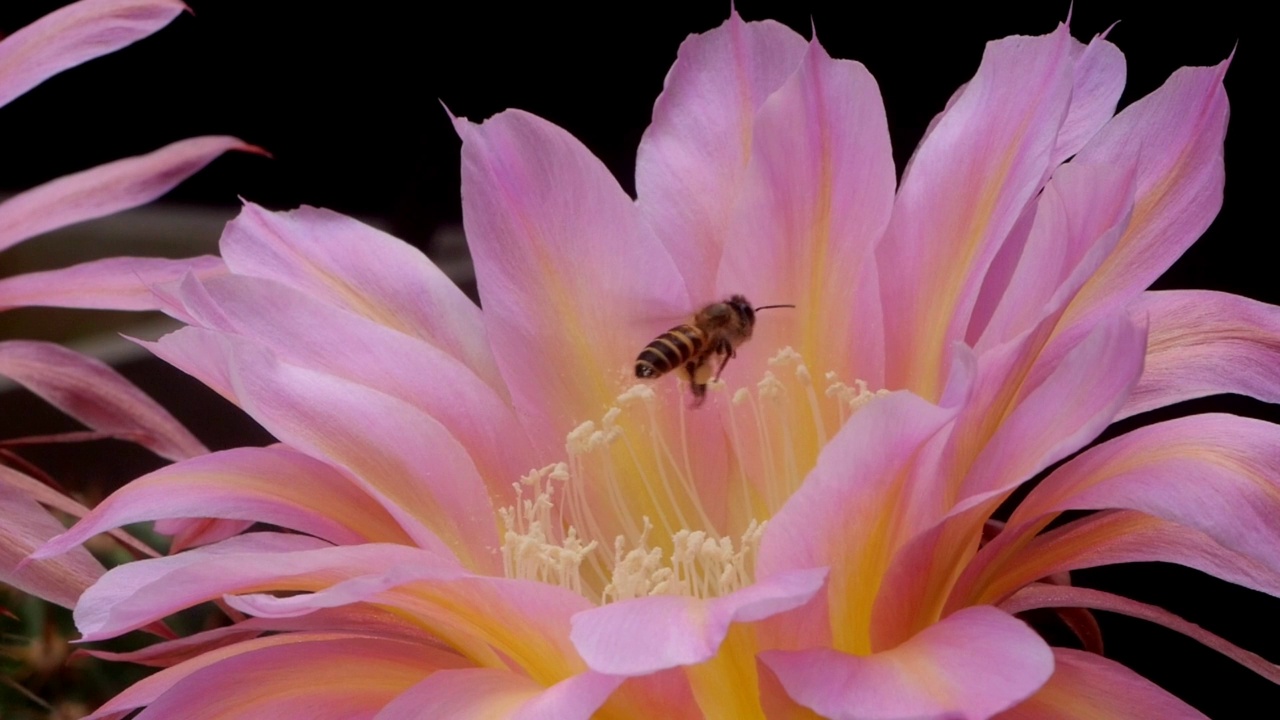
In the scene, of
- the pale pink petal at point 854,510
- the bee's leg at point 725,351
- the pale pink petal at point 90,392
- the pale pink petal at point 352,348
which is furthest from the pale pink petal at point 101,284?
the pale pink petal at point 854,510

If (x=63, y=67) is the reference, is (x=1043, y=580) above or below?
below

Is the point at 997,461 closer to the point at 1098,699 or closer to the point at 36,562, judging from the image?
the point at 1098,699

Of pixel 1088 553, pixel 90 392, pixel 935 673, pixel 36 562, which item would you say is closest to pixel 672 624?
pixel 935 673

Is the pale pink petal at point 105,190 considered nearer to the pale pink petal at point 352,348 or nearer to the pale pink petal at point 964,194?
the pale pink petal at point 352,348

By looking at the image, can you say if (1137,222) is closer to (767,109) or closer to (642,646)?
(767,109)

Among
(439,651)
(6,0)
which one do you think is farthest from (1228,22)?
(6,0)

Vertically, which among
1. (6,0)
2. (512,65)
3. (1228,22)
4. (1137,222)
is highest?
(6,0)

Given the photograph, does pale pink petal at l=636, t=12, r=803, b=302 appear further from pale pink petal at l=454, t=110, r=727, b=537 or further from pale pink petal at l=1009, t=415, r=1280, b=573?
pale pink petal at l=1009, t=415, r=1280, b=573

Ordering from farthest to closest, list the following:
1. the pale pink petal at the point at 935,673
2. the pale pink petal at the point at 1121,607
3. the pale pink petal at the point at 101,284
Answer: the pale pink petal at the point at 101,284 → the pale pink petal at the point at 1121,607 → the pale pink petal at the point at 935,673
